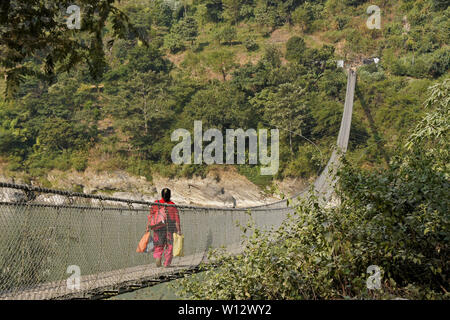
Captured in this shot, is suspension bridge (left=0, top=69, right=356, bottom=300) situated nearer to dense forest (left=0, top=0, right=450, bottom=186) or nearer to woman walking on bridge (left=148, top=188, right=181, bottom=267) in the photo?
woman walking on bridge (left=148, top=188, right=181, bottom=267)

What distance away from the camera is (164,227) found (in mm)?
6359

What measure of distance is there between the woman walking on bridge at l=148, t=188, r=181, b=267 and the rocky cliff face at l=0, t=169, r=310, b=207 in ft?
102

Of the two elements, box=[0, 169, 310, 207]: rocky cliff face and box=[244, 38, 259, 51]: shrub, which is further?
box=[244, 38, 259, 51]: shrub

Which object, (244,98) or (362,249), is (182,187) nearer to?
(244,98)

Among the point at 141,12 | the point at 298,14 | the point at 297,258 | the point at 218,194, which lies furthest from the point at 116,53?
the point at 297,258

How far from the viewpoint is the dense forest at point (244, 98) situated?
39.6m

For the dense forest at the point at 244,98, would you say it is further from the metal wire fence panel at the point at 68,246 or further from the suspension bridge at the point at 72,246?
the metal wire fence panel at the point at 68,246

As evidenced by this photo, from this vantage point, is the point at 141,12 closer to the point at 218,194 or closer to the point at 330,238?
the point at 218,194

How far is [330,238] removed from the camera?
4.25m

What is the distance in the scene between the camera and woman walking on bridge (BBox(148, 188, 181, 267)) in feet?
20.2

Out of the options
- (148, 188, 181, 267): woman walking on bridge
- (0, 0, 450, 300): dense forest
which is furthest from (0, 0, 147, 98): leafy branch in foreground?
(0, 0, 450, 300): dense forest

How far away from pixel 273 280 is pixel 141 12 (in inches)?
2488

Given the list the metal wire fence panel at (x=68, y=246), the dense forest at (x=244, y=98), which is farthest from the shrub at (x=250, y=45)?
the metal wire fence panel at (x=68, y=246)

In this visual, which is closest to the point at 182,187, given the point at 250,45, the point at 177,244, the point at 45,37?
the point at 250,45
